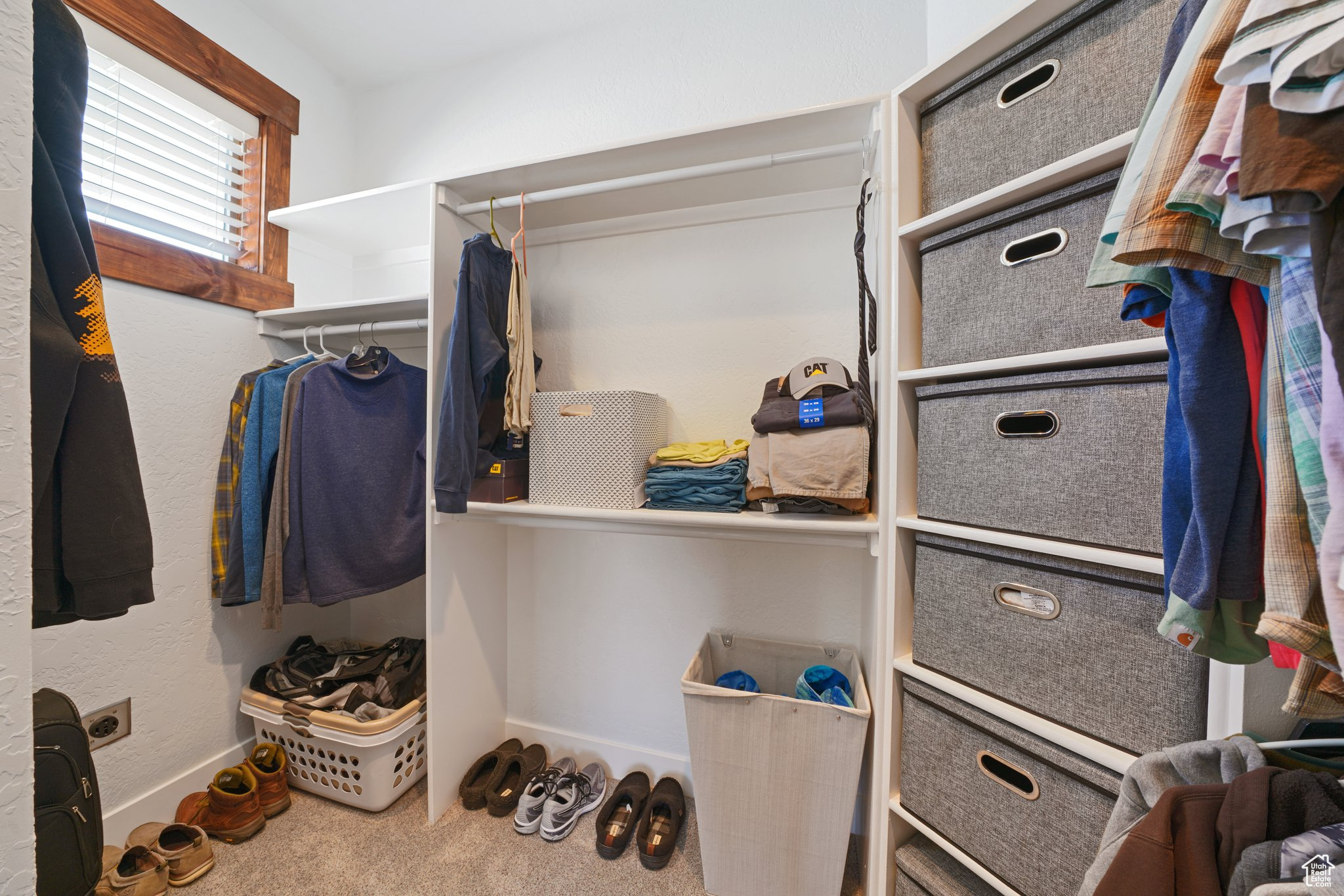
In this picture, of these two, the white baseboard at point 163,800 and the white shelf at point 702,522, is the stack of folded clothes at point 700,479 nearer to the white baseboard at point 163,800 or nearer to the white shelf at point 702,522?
the white shelf at point 702,522

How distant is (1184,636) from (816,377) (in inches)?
29.6

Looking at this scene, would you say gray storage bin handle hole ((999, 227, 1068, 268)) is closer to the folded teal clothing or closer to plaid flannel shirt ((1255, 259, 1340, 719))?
plaid flannel shirt ((1255, 259, 1340, 719))

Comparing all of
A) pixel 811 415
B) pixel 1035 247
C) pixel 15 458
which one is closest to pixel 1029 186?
pixel 1035 247

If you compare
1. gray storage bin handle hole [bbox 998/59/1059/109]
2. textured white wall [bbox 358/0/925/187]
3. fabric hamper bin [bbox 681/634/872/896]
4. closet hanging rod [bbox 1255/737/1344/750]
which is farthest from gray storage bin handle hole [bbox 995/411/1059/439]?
textured white wall [bbox 358/0/925/187]

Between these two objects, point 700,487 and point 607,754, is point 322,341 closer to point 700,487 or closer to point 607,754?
point 700,487

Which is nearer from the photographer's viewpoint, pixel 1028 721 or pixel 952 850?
pixel 1028 721

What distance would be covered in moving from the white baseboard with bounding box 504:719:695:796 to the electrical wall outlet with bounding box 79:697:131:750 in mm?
1023

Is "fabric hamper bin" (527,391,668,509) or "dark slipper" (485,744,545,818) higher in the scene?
"fabric hamper bin" (527,391,668,509)

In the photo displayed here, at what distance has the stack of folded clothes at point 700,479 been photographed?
4.15 feet

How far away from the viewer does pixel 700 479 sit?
1.29m

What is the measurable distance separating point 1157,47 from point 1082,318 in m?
0.37

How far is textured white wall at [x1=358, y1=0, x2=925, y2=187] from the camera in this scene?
144 centimetres

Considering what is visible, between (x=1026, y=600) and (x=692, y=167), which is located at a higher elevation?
(x=692, y=167)

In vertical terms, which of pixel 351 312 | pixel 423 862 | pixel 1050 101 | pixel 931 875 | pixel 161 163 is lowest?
pixel 423 862
